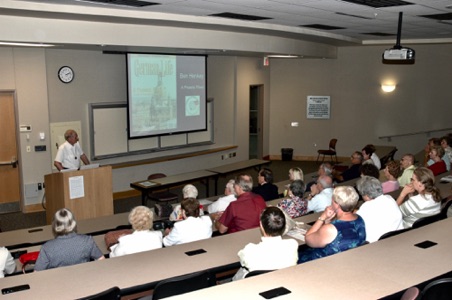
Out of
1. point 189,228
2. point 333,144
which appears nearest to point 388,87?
point 333,144

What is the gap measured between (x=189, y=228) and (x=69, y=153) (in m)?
4.19

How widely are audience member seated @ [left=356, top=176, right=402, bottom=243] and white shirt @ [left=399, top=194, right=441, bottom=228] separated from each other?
1.87ft

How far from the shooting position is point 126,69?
9273 millimetres

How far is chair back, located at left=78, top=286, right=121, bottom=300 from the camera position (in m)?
2.81

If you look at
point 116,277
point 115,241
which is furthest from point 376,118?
point 116,277

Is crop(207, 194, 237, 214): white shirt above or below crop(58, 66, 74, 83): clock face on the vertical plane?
below

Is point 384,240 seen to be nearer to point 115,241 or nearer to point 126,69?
point 115,241

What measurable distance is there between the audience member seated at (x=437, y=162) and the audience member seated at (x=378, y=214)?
134 inches

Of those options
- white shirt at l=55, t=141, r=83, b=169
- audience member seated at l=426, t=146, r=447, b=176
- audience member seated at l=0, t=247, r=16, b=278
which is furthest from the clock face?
audience member seated at l=426, t=146, r=447, b=176

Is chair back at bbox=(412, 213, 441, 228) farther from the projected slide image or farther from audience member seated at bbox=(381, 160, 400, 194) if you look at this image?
the projected slide image

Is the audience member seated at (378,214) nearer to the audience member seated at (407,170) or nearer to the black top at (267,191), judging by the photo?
the black top at (267,191)

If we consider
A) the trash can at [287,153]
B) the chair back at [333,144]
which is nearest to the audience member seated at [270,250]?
the chair back at [333,144]

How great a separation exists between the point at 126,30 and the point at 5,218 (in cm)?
388

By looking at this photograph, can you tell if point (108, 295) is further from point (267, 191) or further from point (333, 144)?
point (333, 144)
